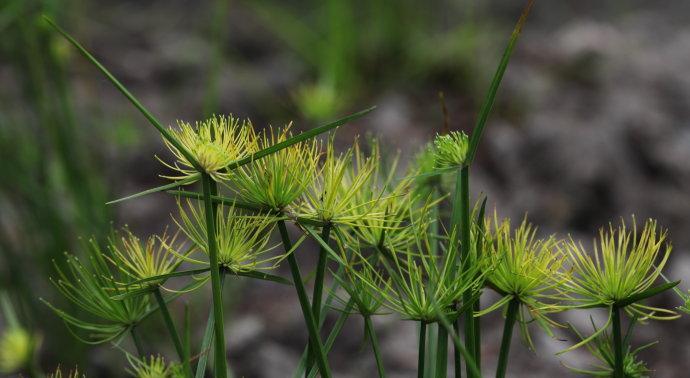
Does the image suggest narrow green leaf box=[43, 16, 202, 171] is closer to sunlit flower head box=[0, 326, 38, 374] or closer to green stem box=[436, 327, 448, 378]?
green stem box=[436, 327, 448, 378]

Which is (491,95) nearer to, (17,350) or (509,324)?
(509,324)

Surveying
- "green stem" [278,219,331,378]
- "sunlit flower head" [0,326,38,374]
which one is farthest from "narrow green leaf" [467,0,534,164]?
"sunlit flower head" [0,326,38,374]

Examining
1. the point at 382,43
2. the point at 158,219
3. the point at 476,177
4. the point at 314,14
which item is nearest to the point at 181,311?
the point at 158,219

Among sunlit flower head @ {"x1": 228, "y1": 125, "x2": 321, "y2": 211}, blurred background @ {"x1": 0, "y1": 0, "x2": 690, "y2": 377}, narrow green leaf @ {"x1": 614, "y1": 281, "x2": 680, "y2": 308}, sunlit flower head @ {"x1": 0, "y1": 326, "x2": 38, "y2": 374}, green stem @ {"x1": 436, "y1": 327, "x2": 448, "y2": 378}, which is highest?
blurred background @ {"x1": 0, "y1": 0, "x2": 690, "y2": 377}

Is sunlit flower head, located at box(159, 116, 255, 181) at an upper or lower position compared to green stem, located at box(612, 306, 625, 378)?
upper

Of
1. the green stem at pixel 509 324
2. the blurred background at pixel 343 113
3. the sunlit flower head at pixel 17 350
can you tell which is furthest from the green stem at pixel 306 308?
the blurred background at pixel 343 113

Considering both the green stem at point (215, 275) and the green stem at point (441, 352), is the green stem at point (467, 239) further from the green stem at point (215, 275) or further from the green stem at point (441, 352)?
the green stem at point (215, 275)

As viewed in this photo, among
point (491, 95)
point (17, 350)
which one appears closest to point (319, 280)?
point (491, 95)
